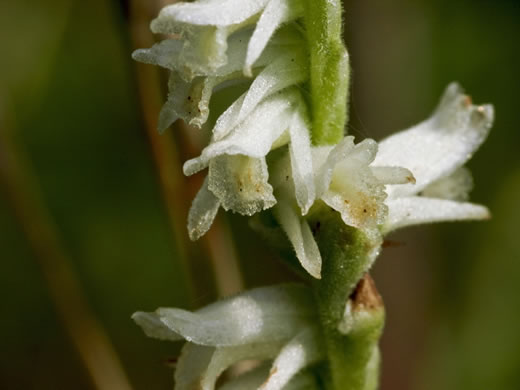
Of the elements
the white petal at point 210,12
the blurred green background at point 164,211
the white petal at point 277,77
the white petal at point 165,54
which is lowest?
the blurred green background at point 164,211

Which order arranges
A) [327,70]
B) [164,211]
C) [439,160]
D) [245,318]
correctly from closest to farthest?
[327,70], [245,318], [439,160], [164,211]

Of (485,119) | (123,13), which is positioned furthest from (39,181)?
(485,119)

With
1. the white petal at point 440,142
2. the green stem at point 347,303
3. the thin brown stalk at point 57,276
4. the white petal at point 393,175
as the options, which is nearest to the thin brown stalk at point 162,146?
the thin brown stalk at point 57,276

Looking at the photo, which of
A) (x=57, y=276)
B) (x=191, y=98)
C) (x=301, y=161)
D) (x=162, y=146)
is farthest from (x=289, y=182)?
(x=57, y=276)

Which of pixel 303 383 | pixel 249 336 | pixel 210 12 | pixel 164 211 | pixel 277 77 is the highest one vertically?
pixel 210 12

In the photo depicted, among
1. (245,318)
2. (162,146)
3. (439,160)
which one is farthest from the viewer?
(162,146)

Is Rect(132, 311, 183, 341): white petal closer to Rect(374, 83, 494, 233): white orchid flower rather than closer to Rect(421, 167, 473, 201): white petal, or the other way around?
Rect(374, 83, 494, 233): white orchid flower

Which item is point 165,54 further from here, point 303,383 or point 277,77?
point 303,383

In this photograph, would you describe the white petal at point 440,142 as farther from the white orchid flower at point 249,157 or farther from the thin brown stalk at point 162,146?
the thin brown stalk at point 162,146
